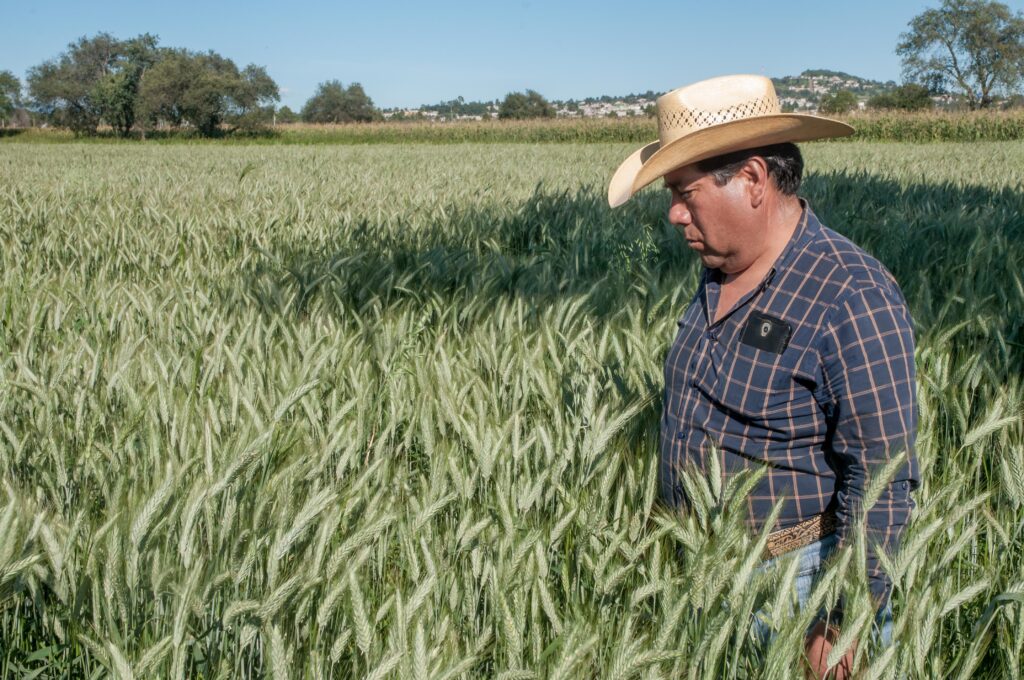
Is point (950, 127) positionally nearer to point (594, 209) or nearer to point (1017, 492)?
point (594, 209)

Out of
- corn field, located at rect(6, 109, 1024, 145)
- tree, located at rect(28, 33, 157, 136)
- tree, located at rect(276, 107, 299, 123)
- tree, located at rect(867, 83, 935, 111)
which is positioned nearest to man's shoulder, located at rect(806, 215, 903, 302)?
corn field, located at rect(6, 109, 1024, 145)

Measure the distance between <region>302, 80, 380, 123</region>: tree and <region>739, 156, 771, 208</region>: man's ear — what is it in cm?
10697

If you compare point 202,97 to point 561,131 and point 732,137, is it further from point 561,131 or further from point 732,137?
point 732,137

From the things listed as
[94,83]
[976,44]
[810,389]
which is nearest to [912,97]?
[976,44]

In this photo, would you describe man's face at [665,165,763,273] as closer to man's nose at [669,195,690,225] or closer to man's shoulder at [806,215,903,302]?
man's nose at [669,195,690,225]

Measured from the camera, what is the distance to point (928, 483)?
2.10m

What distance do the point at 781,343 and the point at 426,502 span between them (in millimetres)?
764

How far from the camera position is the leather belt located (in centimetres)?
169

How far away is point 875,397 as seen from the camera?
150cm

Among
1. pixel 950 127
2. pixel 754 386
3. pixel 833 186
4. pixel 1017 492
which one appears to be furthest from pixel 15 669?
pixel 950 127

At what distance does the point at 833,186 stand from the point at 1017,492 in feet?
23.3

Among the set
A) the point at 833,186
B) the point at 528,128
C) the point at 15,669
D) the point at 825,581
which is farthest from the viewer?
the point at 528,128

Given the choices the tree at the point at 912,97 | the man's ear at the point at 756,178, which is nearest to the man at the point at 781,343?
the man's ear at the point at 756,178

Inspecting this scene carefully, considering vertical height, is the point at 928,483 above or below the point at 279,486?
below
